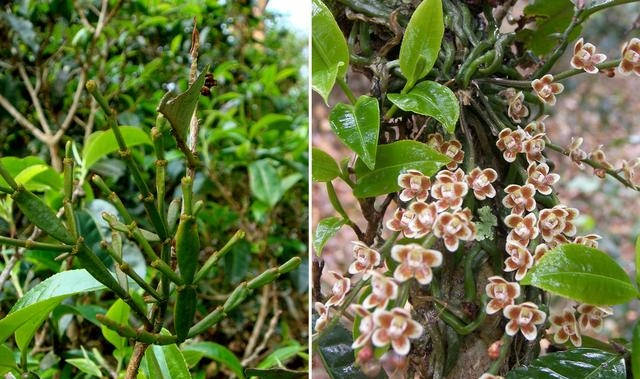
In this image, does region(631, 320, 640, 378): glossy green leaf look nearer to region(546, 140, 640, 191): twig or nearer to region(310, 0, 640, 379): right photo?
region(310, 0, 640, 379): right photo

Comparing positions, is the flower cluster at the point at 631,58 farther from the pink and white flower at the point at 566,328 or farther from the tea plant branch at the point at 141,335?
the tea plant branch at the point at 141,335

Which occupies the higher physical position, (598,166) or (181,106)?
(181,106)

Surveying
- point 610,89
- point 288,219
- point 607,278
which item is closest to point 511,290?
point 607,278

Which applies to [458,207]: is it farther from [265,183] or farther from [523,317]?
[265,183]

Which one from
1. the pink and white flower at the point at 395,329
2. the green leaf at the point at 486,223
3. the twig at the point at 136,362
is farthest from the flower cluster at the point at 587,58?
the twig at the point at 136,362

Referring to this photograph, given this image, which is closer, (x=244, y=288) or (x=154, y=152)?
(x=244, y=288)

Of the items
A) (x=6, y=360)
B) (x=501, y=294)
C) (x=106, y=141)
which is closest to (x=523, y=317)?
(x=501, y=294)
